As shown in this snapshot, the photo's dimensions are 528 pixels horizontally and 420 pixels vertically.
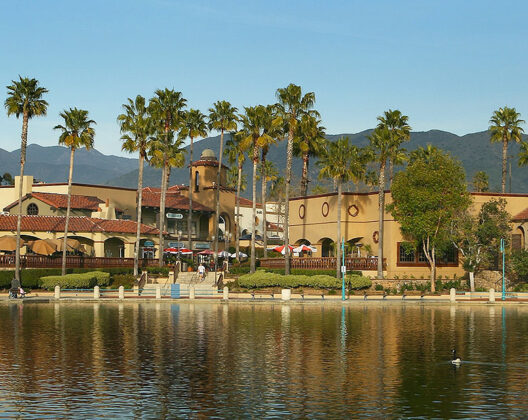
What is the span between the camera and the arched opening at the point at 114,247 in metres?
84.9

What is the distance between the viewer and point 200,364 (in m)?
28.7

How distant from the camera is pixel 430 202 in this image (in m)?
70.1

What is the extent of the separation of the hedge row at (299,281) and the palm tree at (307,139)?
14254 millimetres

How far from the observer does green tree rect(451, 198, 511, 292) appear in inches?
2781

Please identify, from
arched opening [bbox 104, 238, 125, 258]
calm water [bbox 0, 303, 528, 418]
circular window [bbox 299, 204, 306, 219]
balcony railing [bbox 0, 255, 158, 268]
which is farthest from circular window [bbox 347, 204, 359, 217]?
calm water [bbox 0, 303, 528, 418]

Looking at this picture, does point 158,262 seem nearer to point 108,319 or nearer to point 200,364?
point 108,319

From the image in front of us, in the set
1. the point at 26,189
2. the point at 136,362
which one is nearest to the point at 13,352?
the point at 136,362

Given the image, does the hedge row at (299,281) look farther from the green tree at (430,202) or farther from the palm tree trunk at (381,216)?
the green tree at (430,202)

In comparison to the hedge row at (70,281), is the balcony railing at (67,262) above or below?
above

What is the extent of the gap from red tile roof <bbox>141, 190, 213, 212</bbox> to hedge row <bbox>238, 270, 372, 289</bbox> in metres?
31.0

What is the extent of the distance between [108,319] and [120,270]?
2979cm

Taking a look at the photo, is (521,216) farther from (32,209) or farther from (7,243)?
(32,209)

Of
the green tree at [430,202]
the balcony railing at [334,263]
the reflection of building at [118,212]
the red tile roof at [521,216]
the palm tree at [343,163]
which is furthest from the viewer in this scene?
the reflection of building at [118,212]

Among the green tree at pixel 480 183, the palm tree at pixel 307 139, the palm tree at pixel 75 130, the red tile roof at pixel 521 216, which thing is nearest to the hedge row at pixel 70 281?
the palm tree at pixel 75 130
